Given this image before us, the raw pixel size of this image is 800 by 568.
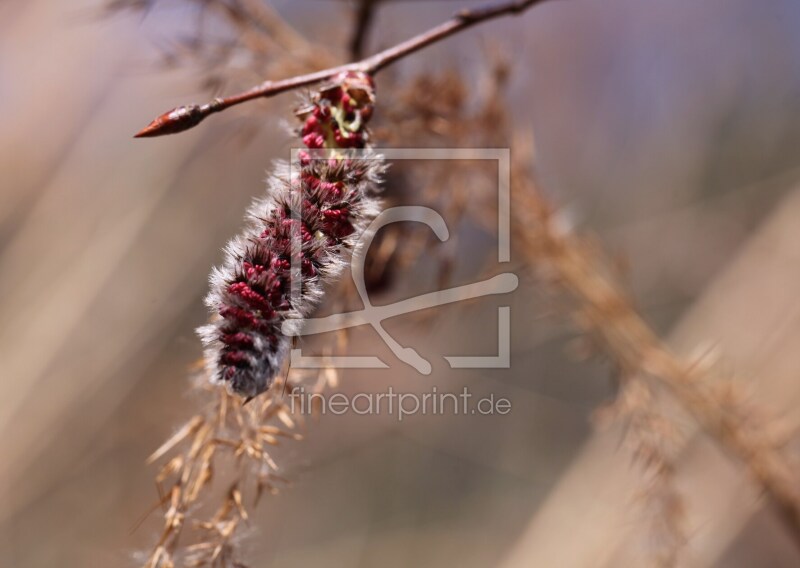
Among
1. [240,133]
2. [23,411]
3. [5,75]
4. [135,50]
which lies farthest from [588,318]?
[5,75]

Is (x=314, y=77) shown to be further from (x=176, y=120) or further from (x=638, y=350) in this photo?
(x=638, y=350)

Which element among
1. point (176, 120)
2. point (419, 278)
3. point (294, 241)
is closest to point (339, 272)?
point (294, 241)

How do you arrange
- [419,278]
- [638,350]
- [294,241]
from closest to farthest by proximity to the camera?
[294,241], [638,350], [419,278]

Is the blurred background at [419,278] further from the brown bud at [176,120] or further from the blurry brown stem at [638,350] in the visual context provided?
the brown bud at [176,120]

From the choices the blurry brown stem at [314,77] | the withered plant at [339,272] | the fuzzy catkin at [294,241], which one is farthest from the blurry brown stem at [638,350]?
the fuzzy catkin at [294,241]

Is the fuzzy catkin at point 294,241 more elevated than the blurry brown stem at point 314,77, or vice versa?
the blurry brown stem at point 314,77
